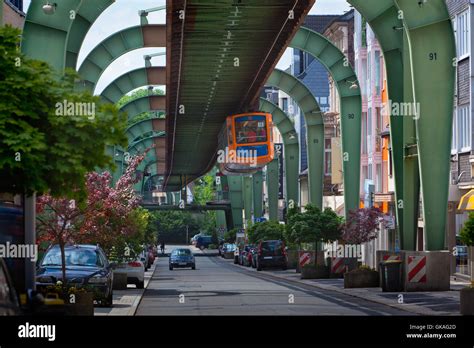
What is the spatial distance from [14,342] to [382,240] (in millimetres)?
62159

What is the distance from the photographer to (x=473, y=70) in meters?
50.2

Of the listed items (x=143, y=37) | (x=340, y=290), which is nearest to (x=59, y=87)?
(x=340, y=290)

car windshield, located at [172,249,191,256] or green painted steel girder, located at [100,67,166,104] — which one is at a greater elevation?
green painted steel girder, located at [100,67,166,104]

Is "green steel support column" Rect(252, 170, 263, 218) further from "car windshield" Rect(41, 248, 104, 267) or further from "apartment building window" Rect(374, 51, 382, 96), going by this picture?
"car windshield" Rect(41, 248, 104, 267)

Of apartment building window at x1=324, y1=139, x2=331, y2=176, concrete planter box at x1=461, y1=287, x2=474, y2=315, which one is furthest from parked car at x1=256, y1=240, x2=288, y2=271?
concrete planter box at x1=461, y1=287, x2=474, y2=315

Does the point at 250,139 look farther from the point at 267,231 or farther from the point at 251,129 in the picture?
the point at 267,231

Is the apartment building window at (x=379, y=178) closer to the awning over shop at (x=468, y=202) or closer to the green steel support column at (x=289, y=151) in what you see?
the green steel support column at (x=289, y=151)

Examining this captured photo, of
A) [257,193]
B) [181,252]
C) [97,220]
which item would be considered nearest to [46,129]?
[97,220]

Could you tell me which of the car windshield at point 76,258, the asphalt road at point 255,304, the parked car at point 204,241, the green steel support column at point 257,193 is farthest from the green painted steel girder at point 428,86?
the parked car at point 204,241

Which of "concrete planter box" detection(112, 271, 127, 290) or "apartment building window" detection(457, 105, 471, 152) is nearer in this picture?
"concrete planter box" detection(112, 271, 127, 290)

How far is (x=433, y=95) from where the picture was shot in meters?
33.3

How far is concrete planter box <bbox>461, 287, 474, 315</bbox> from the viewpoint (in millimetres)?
23197

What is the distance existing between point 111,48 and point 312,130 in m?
16.5

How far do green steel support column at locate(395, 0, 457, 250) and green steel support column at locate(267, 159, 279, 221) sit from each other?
5244cm
